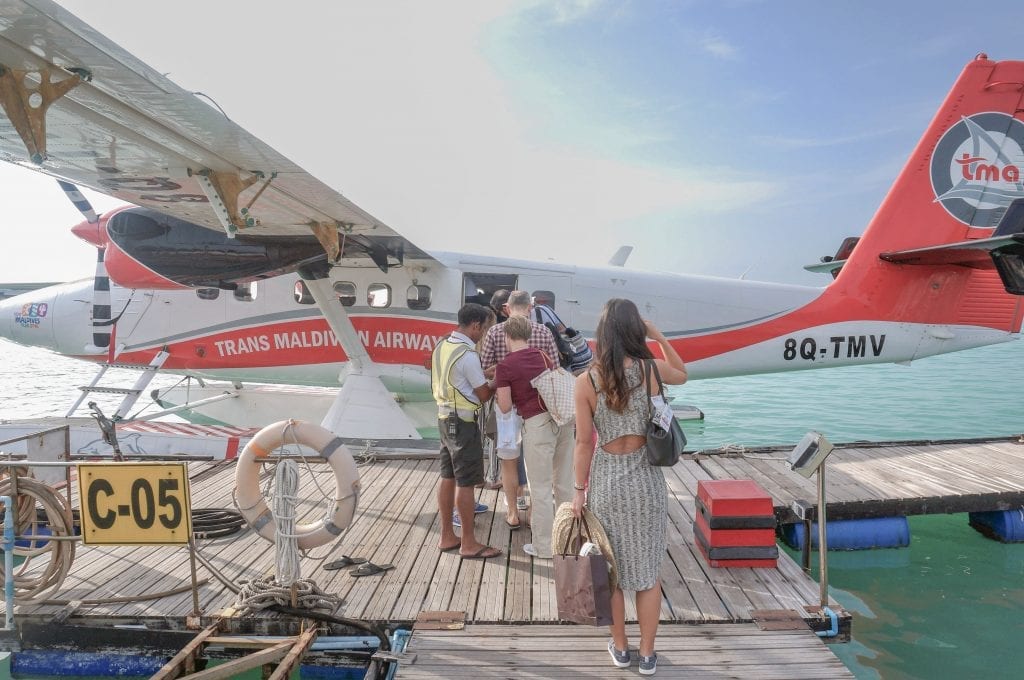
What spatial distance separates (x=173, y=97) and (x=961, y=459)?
27.3ft

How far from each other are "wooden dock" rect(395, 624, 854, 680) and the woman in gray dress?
44 cm

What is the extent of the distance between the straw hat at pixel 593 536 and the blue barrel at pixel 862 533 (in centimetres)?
372

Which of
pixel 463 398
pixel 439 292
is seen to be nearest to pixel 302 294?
pixel 439 292

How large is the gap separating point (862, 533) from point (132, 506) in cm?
595

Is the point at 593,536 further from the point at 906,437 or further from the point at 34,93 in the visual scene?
the point at 906,437

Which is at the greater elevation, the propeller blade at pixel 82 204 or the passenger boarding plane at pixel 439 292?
the propeller blade at pixel 82 204

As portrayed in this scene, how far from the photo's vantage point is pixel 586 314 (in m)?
9.23

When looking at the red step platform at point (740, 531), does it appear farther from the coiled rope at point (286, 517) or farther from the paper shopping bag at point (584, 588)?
the coiled rope at point (286, 517)

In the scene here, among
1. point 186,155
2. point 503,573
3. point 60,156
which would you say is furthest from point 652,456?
point 60,156

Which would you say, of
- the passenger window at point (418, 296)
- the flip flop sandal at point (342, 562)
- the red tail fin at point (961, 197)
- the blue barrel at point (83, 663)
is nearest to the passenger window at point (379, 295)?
the passenger window at point (418, 296)

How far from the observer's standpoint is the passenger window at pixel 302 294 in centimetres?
946

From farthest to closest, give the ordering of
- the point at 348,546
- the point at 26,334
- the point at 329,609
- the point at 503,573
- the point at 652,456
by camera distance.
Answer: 1. the point at 26,334
2. the point at 348,546
3. the point at 503,573
4. the point at 329,609
5. the point at 652,456

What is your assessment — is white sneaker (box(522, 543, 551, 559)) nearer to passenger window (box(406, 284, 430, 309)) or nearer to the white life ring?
the white life ring

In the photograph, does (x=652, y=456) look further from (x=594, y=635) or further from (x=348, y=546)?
(x=348, y=546)
